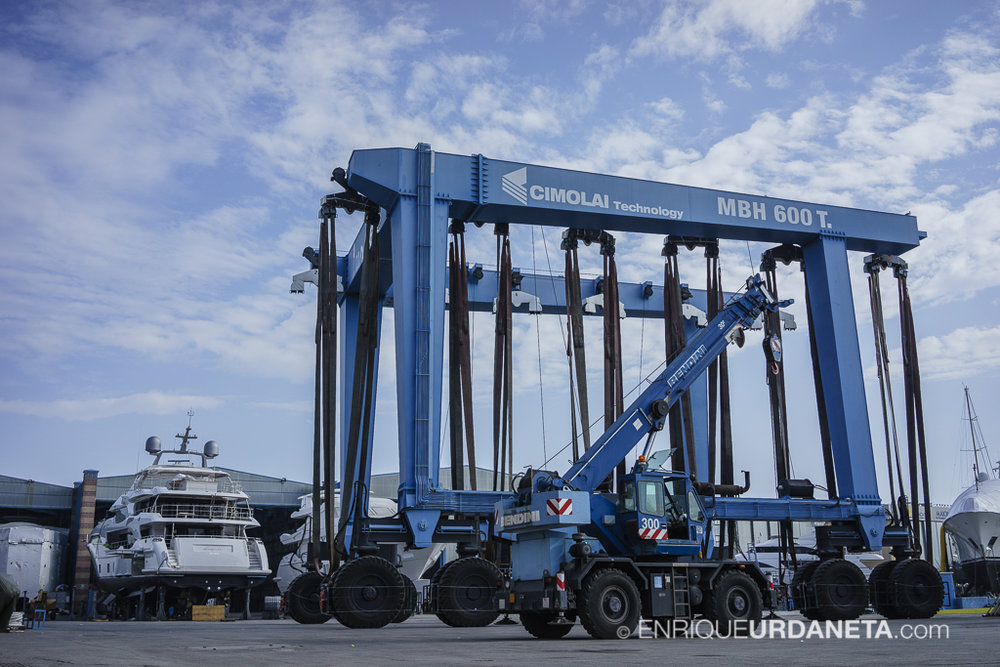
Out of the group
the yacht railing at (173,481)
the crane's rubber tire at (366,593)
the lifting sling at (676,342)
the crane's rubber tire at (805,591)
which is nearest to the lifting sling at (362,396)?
the crane's rubber tire at (366,593)

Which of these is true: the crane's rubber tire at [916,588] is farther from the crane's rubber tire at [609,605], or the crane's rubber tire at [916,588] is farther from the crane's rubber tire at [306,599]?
the crane's rubber tire at [306,599]

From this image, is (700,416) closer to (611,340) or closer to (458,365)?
(611,340)

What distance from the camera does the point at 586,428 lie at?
63.8 feet

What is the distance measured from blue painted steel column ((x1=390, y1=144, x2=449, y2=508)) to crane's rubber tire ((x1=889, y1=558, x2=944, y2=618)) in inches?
394

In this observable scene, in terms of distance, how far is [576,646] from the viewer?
11.4 metres

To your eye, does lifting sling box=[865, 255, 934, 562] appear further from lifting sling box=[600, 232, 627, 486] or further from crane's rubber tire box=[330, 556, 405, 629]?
crane's rubber tire box=[330, 556, 405, 629]

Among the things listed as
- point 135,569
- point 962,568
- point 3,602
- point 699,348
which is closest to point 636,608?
point 699,348

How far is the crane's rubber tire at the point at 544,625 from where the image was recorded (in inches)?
562

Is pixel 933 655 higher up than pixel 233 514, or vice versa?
pixel 233 514

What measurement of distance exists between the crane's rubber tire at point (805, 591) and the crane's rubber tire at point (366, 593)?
809 cm

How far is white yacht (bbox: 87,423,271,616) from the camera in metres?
32.2

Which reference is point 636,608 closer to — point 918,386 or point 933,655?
point 933,655

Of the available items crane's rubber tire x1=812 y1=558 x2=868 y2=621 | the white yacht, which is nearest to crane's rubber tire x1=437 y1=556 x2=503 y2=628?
crane's rubber tire x1=812 y1=558 x2=868 y2=621

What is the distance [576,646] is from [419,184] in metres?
10.4
